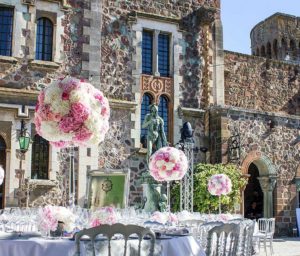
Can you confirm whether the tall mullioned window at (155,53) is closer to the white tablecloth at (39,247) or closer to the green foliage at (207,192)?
the green foliage at (207,192)

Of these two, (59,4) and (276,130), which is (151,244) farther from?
(276,130)

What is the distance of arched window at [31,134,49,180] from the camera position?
49.7ft

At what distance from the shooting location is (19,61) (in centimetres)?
1532

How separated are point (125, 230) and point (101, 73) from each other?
12473mm

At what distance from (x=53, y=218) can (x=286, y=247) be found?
10684 mm

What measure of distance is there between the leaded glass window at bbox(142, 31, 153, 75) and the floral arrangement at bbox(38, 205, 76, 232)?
1231 centimetres

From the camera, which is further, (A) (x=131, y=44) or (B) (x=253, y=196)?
(B) (x=253, y=196)

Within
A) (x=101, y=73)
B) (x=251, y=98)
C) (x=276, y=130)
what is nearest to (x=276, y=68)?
(x=251, y=98)

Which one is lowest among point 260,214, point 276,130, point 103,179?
point 260,214

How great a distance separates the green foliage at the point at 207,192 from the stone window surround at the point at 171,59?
164 cm

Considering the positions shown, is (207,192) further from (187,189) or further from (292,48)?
(292,48)

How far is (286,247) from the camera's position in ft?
48.0

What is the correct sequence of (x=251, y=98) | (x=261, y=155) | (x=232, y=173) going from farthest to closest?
(x=251, y=98), (x=261, y=155), (x=232, y=173)

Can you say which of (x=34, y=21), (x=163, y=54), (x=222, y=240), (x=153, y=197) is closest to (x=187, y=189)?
(x=153, y=197)
